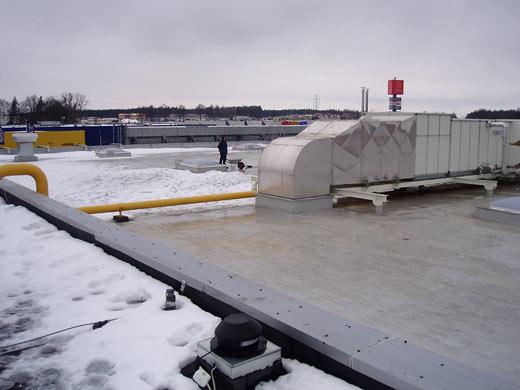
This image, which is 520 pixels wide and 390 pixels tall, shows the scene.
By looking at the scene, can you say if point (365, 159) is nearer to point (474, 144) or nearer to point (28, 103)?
point (474, 144)

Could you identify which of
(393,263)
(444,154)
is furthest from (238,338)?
(444,154)

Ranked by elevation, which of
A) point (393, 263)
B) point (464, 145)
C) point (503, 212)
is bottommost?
point (393, 263)

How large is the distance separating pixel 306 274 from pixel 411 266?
1.74m

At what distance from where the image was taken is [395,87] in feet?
99.0

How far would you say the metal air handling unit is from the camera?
1287 cm

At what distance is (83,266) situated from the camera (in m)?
6.32

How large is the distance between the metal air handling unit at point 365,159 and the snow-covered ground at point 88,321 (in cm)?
619

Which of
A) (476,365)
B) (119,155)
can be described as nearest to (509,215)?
(476,365)

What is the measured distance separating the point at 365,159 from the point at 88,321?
10268 mm

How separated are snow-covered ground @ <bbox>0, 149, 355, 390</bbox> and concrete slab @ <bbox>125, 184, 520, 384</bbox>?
7.17ft

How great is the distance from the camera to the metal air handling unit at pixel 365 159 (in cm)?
1287

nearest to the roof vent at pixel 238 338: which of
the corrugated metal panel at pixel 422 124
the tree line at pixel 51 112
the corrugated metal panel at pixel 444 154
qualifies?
the corrugated metal panel at pixel 422 124

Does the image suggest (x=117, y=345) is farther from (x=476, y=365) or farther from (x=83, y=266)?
(x=476, y=365)

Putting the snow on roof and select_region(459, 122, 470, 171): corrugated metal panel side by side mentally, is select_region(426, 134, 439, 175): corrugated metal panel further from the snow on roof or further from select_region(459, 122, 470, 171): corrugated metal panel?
the snow on roof
